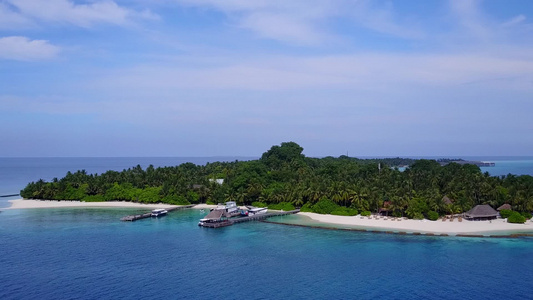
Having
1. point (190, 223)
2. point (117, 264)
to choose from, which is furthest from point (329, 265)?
point (190, 223)

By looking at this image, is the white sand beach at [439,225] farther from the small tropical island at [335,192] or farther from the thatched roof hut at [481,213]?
the thatched roof hut at [481,213]

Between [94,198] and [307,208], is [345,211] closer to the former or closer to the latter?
[307,208]

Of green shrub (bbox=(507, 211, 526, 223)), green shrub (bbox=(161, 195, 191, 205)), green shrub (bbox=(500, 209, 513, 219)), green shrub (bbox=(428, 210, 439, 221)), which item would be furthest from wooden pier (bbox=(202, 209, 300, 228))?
green shrub (bbox=(507, 211, 526, 223))

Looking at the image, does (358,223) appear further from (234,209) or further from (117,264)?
(117,264)

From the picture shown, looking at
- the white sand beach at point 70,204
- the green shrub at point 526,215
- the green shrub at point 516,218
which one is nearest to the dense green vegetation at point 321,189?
the green shrub at point 526,215

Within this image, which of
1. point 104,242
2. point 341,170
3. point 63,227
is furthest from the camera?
point 341,170
